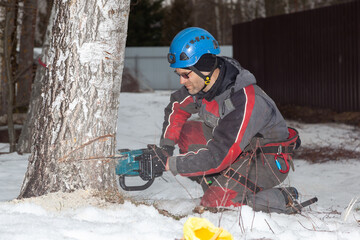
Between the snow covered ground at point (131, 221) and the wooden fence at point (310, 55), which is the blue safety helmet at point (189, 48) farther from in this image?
the wooden fence at point (310, 55)

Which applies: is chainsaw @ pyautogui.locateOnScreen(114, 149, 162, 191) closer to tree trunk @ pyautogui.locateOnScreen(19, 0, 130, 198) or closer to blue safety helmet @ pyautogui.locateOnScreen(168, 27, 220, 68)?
tree trunk @ pyautogui.locateOnScreen(19, 0, 130, 198)

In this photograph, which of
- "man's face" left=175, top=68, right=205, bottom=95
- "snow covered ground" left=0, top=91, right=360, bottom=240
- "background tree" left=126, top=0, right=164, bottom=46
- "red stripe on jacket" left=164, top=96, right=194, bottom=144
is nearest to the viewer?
"snow covered ground" left=0, top=91, right=360, bottom=240

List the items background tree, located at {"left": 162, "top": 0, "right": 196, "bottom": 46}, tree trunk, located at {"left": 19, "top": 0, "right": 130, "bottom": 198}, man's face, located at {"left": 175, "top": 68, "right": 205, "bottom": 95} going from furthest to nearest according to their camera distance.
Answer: background tree, located at {"left": 162, "top": 0, "right": 196, "bottom": 46} < man's face, located at {"left": 175, "top": 68, "right": 205, "bottom": 95} < tree trunk, located at {"left": 19, "top": 0, "right": 130, "bottom": 198}

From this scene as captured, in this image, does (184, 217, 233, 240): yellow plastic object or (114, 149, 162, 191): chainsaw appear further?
(114, 149, 162, 191): chainsaw

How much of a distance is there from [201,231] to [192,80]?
1.44m

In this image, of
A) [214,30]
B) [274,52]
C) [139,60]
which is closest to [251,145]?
[274,52]

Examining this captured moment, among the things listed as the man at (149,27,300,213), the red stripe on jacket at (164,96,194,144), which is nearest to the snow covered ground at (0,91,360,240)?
the man at (149,27,300,213)

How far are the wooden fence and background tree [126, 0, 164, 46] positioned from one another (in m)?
13.9

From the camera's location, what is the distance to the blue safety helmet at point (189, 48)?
3.51 metres

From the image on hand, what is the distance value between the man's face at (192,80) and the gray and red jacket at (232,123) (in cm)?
9

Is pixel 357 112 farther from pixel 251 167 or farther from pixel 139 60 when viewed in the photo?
pixel 139 60

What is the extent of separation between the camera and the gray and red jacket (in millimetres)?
3301

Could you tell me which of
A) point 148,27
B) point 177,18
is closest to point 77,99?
point 148,27

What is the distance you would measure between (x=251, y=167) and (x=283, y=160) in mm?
266
